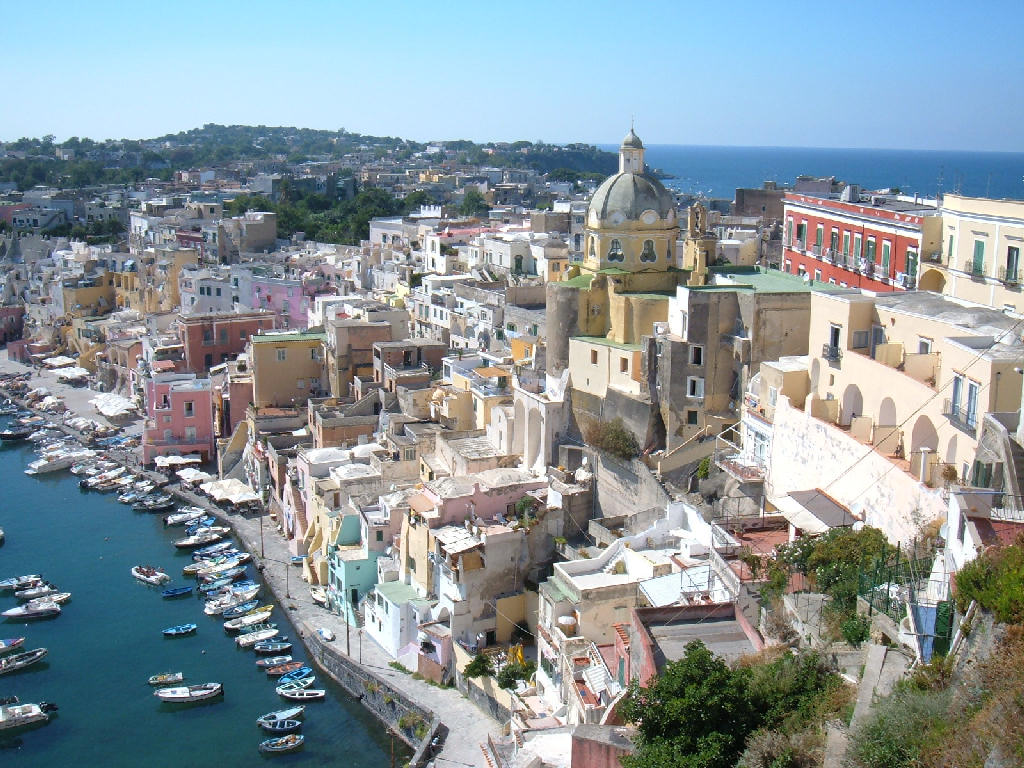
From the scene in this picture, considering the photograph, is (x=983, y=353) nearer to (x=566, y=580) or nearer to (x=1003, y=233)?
(x=1003, y=233)

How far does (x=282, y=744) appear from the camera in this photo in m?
19.8

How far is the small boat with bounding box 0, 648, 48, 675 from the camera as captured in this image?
22.9 m

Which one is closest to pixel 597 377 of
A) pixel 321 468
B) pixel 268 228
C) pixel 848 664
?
pixel 321 468

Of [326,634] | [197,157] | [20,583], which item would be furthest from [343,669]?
[197,157]

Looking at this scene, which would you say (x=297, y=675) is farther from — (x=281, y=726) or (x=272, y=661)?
(x=281, y=726)

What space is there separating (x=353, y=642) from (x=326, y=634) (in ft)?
2.63

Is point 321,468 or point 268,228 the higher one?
point 268,228

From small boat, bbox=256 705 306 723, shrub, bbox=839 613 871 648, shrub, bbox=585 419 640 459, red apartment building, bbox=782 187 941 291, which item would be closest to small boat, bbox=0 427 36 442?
small boat, bbox=256 705 306 723

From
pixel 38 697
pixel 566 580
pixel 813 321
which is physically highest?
pixel 813 321

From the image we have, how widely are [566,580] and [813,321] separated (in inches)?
240

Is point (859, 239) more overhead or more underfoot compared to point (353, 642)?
more overhead

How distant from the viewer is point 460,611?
20.6 metres

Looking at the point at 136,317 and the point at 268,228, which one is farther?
the point at 268,228

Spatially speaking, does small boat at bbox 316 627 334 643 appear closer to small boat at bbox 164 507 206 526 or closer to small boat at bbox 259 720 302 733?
small boat at bbox 259 720 302 733
